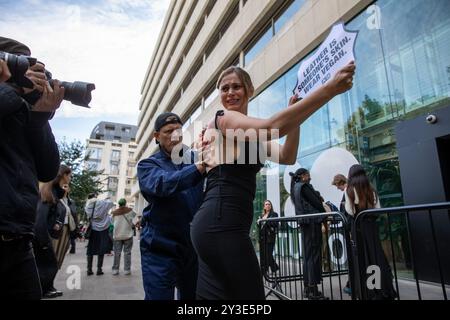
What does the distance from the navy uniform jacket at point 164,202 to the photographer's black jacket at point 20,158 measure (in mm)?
617

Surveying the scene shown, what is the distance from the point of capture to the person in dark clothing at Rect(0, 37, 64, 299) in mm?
1393

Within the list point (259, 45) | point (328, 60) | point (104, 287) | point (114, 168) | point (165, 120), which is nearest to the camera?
point (328, 60)

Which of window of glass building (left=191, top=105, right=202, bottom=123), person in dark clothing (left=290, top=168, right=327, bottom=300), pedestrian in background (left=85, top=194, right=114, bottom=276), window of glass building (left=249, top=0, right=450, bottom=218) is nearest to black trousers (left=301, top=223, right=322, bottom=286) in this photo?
person in dark clothing (left=290, top=168, right=327, bottom=300)

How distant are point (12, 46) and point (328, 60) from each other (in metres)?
1.79

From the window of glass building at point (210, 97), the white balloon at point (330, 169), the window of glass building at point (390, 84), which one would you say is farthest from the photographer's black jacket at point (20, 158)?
the window of glass building at point (210, 97)

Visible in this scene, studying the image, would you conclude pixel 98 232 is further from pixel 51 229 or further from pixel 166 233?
pixel 166 233

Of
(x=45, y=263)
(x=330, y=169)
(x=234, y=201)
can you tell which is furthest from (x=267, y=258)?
(x=234, y=201)

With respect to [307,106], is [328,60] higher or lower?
higher

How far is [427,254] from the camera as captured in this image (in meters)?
4.82

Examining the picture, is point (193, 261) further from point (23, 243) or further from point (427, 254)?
point (427, 254)

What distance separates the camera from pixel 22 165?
60.4 inches

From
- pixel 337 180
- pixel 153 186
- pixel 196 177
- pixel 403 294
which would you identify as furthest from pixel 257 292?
pixel 337 180

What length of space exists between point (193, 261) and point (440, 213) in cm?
452

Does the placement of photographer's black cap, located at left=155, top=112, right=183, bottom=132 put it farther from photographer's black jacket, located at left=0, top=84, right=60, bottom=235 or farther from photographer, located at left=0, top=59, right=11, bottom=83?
photographer, located at left=0, top=59, right=11, bottom=83
